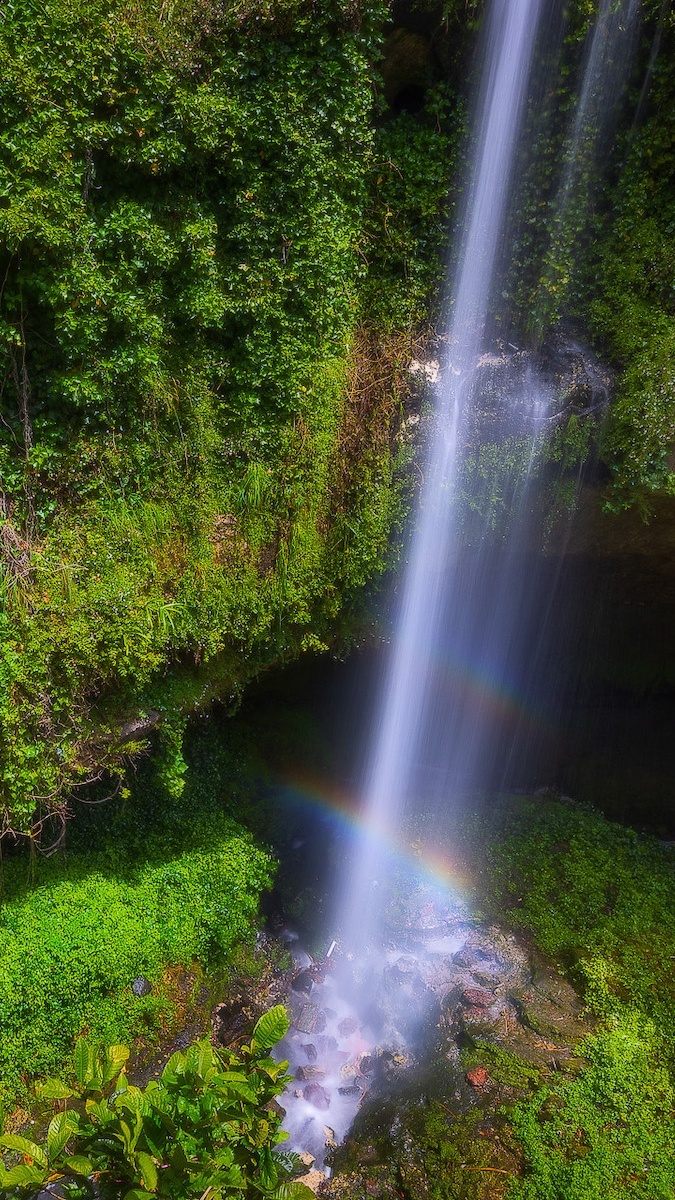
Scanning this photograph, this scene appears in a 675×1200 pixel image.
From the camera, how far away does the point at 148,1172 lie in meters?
2.79

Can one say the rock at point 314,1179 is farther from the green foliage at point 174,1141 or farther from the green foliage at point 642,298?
the green foliage at point 642,298

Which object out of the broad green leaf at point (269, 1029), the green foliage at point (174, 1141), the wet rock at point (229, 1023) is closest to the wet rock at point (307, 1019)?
the wet rock at point (229, 1023)

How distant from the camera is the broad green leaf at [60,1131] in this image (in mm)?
2924

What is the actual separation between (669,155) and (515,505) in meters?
3.32

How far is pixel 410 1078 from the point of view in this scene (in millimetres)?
5695

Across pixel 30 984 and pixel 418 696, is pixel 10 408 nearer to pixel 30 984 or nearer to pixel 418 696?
pixel 30 984

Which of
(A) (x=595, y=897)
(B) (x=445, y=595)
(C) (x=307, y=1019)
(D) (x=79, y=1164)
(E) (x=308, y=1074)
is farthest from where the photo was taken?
(B) (x=445, y=595)

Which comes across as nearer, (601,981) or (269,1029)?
(269,1029)

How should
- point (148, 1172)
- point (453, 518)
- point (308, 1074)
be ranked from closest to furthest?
point (148, 1172) → point (308, 1074) → point (453, 518)

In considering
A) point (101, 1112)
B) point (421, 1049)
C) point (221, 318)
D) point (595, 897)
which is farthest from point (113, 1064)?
point (595, 897)

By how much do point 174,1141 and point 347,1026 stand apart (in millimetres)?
3721

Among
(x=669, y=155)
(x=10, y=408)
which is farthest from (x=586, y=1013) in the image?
(x=669, y=155)

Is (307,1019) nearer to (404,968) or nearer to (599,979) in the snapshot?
(404,968)

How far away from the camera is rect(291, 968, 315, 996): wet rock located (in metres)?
6.59
